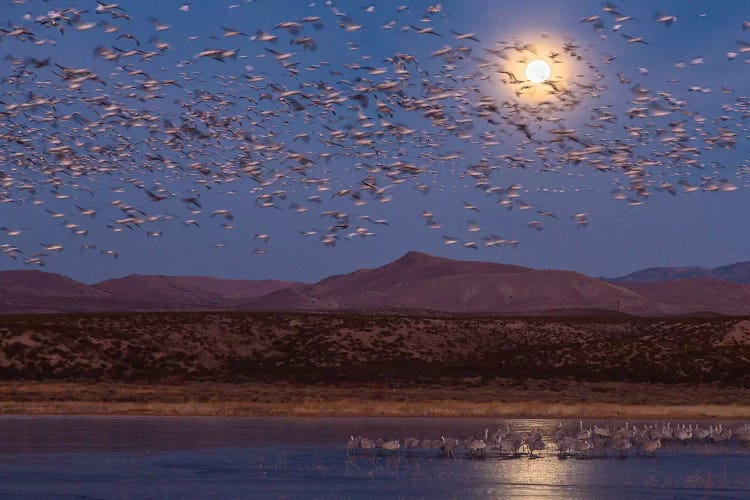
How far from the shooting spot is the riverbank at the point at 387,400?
52031 millimetres

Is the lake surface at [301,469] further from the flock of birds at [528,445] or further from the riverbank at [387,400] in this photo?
the riverbank at [387,400]

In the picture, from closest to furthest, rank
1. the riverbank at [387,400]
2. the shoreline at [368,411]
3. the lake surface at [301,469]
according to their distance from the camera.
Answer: the lake surface at [301,469], the shoreline at [368,411], the riverbank at [387,400]

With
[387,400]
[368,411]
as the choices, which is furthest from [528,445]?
[387,400]

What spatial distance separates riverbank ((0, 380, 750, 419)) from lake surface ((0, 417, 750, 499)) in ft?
40.5

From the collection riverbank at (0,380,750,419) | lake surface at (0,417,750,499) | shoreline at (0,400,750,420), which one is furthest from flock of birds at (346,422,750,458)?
riverbank at (0,380,750,419)

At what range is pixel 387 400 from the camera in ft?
202

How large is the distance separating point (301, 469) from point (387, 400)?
3429 cm

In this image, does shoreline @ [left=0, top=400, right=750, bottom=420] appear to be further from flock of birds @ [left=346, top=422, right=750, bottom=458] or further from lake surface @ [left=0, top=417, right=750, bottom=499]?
flock of birds @ [left=346, top=422, right=750, bottom=458]

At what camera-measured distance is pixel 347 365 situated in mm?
93500

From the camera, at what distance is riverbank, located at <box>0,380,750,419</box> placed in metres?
52.0

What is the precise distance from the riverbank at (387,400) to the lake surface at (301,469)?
12334 millimetres

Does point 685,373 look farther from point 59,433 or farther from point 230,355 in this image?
point 59,433

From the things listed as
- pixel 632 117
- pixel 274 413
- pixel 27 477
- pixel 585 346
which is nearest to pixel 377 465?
pixel 27 477

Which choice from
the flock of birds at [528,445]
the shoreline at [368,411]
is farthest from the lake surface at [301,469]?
the shoreline at [368,411]
